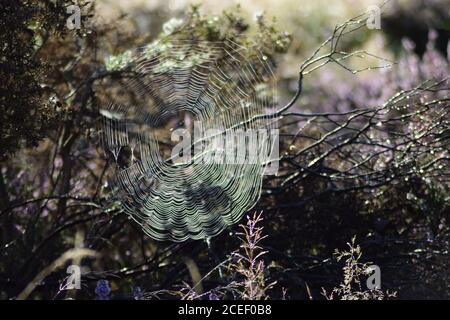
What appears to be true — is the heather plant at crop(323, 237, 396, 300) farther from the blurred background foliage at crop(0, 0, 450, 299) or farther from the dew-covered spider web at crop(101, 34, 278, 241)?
the dew-covered spider web at crop(101, 34, 278, 241)

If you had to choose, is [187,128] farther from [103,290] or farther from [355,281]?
[355,281]

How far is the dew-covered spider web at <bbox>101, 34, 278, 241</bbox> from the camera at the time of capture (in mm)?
4734

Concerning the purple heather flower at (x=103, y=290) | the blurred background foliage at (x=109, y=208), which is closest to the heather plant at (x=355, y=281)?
the blurred background foliage at (x=109, y=208)

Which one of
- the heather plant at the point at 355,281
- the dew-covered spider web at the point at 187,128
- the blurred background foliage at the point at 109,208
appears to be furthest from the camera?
the dew-covered spider web at the point at 187,128

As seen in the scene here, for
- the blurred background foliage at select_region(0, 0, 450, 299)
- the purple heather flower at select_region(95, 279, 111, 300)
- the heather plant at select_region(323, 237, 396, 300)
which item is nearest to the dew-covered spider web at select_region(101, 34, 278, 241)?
the blurred background foliage at select_region(0, 0, 450, 299)

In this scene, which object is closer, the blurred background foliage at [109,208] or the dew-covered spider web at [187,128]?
the blurred background foliage at [109,208]

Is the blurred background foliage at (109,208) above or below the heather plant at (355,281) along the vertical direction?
above

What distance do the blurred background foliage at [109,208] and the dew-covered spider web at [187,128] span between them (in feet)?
0.41

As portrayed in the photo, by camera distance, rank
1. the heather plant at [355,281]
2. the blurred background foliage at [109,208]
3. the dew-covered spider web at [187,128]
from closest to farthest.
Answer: the heather plant at [355,281]
the blurred background foliage at [109,208]
the dew-covered spider web at [187,128]

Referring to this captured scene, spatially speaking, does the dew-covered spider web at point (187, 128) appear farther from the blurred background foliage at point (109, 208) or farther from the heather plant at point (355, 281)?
the heather plant at point (355, 281)

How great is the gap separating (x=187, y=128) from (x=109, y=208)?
3.36 feet

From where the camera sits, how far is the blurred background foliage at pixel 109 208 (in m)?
4.38

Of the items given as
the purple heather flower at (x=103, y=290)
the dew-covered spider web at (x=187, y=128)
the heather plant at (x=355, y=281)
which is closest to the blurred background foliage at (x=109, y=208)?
the purple heather flower at (x=103, y=290)
